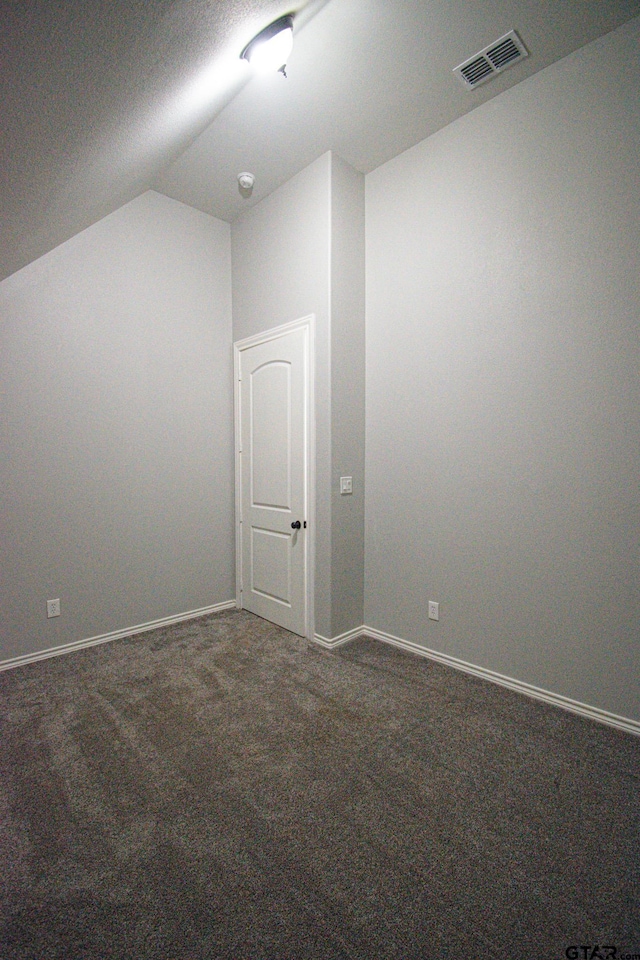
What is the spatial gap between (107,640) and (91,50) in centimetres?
316

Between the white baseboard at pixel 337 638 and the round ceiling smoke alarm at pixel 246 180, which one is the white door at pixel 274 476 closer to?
the white baseboard at pixel 337 638

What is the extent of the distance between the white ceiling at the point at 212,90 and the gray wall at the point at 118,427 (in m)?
0.45

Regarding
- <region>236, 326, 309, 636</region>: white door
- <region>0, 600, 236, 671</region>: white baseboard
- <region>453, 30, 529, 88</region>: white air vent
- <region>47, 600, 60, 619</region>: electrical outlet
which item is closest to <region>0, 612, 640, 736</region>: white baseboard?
<region>0, 600, 236, 671</region>: white baseboard

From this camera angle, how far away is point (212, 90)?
74.0 inches

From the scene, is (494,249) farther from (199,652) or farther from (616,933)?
(199,652)

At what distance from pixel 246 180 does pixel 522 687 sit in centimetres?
382

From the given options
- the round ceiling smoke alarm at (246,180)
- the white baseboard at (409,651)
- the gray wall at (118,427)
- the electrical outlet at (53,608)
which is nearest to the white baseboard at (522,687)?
the white baseboard at (409,651)

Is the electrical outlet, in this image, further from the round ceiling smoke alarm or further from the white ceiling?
the round ceiling smoke alarm

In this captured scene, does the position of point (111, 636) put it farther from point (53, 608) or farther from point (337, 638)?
point (337, 638)

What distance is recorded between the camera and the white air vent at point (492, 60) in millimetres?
2012

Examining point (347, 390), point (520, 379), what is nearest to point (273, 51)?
point (347, 390)

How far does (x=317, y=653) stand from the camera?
2.81 metres

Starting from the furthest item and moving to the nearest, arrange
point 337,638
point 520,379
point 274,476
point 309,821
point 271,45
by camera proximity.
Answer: point 274,476 → point 337,638 → point 520,379 → point 271,45 → point 309,821

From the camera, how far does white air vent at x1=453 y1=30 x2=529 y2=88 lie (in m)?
2.01
